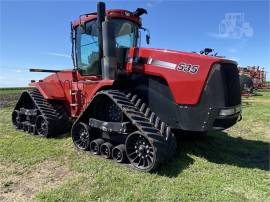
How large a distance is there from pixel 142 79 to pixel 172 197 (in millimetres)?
2612

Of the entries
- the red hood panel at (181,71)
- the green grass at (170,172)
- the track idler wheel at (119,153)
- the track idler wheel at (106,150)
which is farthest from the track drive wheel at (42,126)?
the red hood panel at (181,71)

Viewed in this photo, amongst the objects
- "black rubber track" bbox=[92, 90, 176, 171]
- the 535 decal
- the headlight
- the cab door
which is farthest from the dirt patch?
the headlight

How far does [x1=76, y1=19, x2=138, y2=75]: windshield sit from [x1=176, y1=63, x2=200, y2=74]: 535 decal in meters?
2.04

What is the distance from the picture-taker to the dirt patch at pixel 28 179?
4735 mm

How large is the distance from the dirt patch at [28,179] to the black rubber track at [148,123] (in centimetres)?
153

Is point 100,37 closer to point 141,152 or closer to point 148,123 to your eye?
point 148,123

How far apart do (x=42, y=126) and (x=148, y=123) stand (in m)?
4.19

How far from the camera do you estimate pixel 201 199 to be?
14.0 ft

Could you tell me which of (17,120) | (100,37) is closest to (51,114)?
(17,120)

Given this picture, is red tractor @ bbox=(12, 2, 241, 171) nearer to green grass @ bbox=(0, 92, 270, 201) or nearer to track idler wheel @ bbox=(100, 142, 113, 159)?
track idler wheel @ bbox=(100, 142, 113, 159)

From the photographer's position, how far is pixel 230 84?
5473 millimetres

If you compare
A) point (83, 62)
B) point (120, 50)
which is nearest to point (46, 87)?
point (83, 62)

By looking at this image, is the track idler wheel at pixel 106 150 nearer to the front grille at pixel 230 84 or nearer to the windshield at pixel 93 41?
the windshield at pixel 93 41

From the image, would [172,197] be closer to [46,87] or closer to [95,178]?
[95,178]
